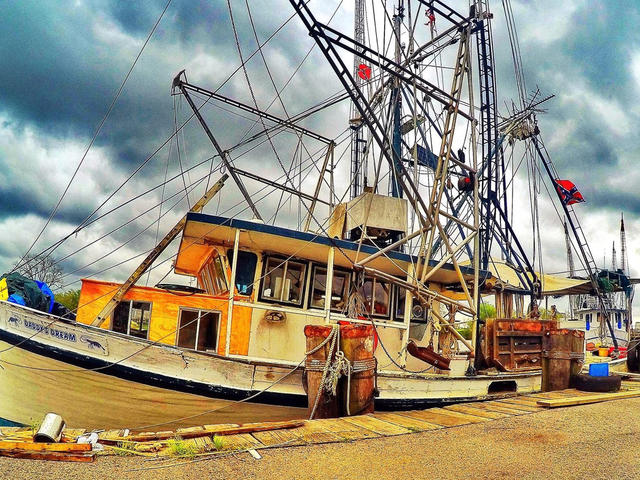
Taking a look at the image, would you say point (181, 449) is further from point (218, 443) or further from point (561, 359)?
point (561, 359)

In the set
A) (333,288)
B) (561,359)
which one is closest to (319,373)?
(333,288)

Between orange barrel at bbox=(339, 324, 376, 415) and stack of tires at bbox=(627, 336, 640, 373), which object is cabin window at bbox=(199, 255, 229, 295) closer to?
orange barrel at bbox=(339, 324, 376, 415)

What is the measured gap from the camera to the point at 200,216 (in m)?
8.20

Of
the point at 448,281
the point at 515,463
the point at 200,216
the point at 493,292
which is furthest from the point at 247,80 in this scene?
the point at 493,292

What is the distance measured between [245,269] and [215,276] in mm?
1137

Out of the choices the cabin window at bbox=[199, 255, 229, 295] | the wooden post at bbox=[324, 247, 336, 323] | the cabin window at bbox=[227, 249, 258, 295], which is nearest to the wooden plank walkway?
the wooden post at bbox=[324, 247, 336, 323]

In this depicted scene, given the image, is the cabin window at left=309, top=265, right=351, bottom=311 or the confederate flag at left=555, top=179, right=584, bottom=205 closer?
the cabin window at left=309, top=265, right=351, bottom=311

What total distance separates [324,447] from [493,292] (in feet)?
36.3

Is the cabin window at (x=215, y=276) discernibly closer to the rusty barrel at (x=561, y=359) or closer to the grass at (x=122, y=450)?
the grass at (x=122, y=450)

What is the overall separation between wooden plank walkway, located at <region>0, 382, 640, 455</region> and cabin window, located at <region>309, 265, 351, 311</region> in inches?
133

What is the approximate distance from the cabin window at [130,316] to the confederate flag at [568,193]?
674 inches

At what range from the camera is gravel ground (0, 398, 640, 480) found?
159 inches

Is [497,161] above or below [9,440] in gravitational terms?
above

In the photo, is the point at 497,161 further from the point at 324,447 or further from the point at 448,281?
the point at 324,447
